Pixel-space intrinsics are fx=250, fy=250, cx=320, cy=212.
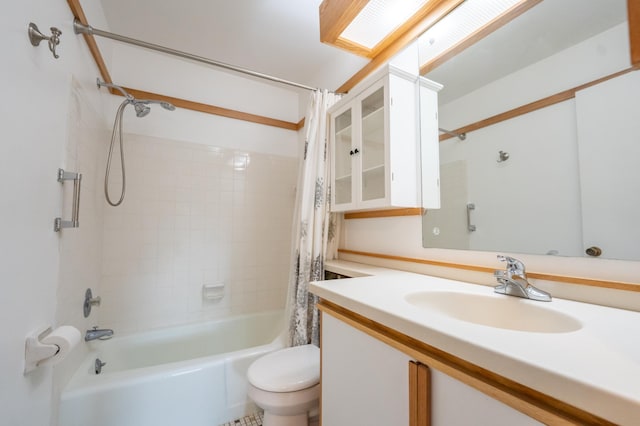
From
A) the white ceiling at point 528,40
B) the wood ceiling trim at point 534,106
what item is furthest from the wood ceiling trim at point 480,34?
the wood ceiling trim at point 534,106

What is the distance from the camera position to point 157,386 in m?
1.24

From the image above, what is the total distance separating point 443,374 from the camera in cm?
53

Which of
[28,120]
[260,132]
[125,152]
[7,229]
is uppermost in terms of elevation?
[260,132]

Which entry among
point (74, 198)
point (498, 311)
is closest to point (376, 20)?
point (498, 311)

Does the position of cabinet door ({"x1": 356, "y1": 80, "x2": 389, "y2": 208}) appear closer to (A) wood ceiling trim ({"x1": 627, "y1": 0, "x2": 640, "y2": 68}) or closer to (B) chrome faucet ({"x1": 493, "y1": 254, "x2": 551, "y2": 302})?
(B) chrome faucet ({"x1": 493, "y1": 254, "x2": 551, "y2": 302})

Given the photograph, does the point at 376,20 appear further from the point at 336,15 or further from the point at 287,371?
the point at 287,371

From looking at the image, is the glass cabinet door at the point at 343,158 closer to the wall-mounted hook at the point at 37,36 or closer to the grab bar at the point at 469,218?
the grab bar at the point at 469,218

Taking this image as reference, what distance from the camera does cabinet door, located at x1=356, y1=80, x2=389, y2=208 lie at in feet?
4.33

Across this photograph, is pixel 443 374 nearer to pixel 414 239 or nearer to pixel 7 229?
pixel 414 239

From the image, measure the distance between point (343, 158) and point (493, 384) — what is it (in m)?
1.36

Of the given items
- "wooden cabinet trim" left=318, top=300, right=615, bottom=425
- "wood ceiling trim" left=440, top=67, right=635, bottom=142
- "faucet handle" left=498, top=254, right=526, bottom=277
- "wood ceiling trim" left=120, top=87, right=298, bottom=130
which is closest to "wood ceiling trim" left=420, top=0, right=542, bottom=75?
"wood ceiling trim" left=440, top=67, right=635, bottom=142

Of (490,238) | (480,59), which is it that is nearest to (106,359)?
(490,238)

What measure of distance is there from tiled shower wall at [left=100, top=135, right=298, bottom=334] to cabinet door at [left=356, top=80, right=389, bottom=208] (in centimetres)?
113

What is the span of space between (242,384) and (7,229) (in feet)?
4.14
